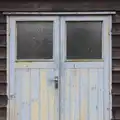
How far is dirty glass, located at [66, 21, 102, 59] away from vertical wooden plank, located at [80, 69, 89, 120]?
0.69ft

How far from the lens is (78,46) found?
4.91 metres

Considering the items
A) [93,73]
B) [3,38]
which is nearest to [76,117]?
[93,73]

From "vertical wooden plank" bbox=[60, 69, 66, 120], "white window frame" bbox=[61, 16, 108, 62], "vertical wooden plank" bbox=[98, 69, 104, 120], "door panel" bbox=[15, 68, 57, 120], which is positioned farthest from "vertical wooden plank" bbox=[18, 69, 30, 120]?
"vertical wooden plank" bbox=[98, 69, 104, 120]

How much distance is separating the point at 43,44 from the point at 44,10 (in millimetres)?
413

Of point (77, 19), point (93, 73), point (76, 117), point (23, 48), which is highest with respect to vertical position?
point (77, 19)

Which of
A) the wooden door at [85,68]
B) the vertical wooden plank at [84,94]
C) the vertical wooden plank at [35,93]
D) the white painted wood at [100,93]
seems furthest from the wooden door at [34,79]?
the white painted wood at [100,93]

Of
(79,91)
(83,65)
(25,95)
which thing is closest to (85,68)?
(83,65)

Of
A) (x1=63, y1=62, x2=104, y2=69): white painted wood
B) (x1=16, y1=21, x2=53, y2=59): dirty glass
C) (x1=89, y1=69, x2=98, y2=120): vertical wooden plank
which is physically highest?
(x1=16, y1=21, x2=53, y2=59): dirty glass

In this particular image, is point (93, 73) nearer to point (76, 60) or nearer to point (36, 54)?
point (76, 60)

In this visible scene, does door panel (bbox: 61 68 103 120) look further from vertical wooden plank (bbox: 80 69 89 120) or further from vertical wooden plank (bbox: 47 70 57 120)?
vertical wooden plank (bbox: 47 70 57 120)

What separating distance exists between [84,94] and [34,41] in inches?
34.8

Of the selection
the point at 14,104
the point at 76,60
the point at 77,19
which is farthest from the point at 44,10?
the point at 14,104

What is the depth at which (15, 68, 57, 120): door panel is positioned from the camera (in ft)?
16.0

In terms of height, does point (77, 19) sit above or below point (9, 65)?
above
